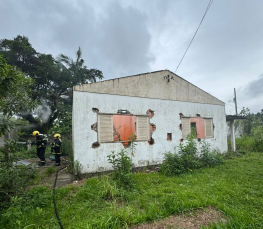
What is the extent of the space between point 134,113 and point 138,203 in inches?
127

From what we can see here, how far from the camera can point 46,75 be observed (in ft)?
42.3

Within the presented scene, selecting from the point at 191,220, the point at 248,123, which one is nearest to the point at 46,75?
the point at 191,220

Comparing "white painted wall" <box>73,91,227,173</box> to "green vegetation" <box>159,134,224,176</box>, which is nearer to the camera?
"white painted wall" <box>73,91,227,173</box>

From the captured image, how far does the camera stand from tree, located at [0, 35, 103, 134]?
1212 cm

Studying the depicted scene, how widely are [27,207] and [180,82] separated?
269 inches

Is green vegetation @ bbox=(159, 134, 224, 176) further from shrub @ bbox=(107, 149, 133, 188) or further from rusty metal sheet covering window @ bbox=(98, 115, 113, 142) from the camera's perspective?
rusty metal sheet covering window @ bbox=(98, 115, 113, 142)


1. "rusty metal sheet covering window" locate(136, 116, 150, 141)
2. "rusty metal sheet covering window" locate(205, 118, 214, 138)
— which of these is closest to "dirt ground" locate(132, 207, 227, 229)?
"rusty metal sheet covering window" locate(136, 116, 150, 141)

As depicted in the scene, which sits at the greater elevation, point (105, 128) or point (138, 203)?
point (105, 128)

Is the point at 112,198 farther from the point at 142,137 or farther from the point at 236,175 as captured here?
the point at 236,175

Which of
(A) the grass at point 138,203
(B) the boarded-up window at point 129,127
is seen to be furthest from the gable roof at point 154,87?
(A) the grass at point 138,203

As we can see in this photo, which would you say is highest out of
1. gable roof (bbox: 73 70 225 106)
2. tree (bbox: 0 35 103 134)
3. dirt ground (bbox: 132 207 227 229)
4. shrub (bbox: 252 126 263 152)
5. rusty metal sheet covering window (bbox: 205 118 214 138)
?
tree (bbox: 0 35 103 134)

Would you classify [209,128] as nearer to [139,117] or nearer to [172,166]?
[172,166]

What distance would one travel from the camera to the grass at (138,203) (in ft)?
8.04

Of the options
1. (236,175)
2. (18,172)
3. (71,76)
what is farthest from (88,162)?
(71,76)
